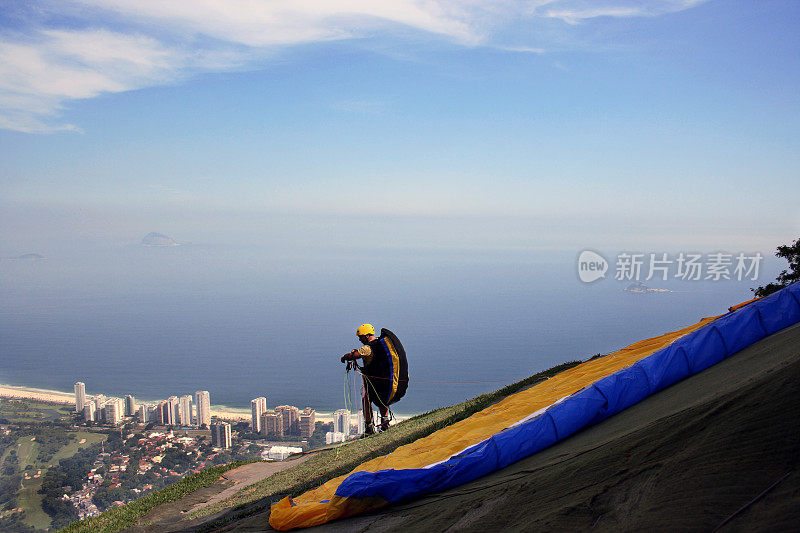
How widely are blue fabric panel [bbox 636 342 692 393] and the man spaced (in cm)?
526

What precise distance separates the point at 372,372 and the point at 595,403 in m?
5.48

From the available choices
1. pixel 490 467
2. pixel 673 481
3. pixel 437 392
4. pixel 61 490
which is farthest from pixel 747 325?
pixel 437 392

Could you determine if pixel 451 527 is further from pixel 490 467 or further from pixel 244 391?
pixel 244 391

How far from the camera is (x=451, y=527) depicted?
11.6 feet

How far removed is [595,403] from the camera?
5.35m

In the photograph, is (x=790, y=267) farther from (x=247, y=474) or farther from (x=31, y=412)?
Answer: (x=31, y=412)

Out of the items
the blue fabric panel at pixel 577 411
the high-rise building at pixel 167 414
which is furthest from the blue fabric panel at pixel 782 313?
the high-rise building at pixel 167 414

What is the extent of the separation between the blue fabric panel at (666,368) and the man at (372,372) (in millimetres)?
5259

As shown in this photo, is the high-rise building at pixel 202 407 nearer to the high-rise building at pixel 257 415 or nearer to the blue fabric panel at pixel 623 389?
the high-rise building at pixel 257 415

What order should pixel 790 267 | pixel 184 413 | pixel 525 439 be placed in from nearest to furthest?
pixel 525 439
pixel 790 267
pixel 184 413

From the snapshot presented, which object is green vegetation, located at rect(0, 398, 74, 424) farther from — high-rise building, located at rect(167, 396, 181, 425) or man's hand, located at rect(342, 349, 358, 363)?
man's hand, located at rect(342, 349, 358, 363)

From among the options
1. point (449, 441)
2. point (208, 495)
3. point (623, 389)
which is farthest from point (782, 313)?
point (208, 495)

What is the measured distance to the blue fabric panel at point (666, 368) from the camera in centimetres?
562

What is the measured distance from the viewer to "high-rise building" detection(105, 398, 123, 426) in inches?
1075
